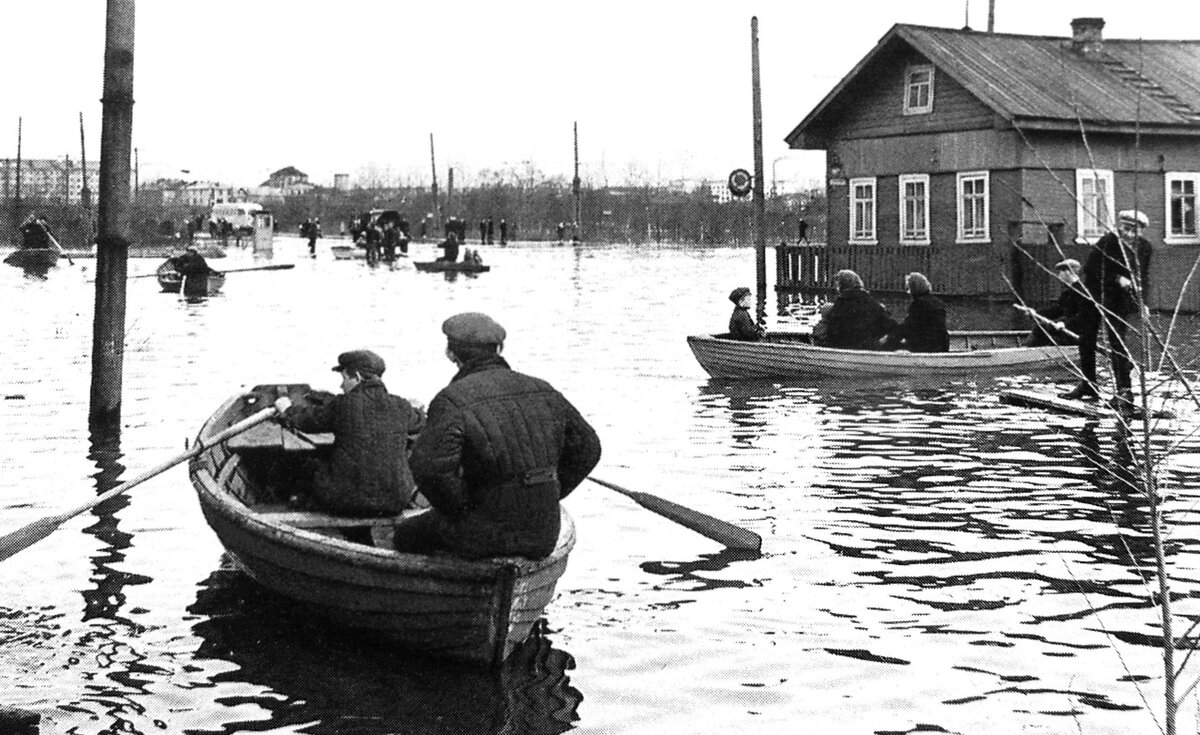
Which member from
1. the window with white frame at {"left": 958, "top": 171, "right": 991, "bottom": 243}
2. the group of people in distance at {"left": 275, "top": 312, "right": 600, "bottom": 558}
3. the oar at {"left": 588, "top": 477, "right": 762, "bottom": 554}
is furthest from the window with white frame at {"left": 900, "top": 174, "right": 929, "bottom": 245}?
the group of people in distance at {"left": 275, "top": 312, "right": 600, "bottom": 558}

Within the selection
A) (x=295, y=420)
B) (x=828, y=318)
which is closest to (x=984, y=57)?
(x=828, y=318)

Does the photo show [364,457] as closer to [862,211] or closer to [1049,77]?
[1049,77]

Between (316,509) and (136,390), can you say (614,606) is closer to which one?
(316,509)

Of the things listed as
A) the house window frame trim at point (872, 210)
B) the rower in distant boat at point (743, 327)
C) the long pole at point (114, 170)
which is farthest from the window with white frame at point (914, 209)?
the long pole at point (114, 170)

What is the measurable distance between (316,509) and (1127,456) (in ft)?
26.2

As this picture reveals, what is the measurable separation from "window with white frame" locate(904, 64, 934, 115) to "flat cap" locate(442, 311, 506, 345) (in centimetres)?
2954

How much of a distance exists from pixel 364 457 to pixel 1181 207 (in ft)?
97.7

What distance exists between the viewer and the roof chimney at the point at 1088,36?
37.4 m

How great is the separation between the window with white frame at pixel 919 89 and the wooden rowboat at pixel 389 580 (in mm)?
28302

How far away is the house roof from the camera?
33125 millimetres

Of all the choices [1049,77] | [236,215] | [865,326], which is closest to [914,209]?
[1049,77]

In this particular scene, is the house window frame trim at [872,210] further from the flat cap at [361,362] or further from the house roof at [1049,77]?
the flat cap at [361,362]

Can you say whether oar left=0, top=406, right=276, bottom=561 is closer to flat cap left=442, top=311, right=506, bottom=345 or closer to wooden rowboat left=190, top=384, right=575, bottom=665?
wooden rowboat left=190, top=384, right=575, bottom=665

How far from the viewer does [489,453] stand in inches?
290
